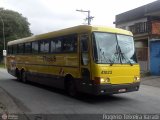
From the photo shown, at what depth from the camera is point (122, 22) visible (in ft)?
140

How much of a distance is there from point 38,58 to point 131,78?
259 inches

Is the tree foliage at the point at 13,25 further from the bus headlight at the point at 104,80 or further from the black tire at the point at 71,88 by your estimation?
the bus headlight at the point at 104,80

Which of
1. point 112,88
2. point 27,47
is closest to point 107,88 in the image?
point 112,88

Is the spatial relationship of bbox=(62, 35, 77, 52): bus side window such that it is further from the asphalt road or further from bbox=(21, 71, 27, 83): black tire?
bbox=(21, 71, 27, 83): black tire

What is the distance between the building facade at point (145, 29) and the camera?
26142 mm

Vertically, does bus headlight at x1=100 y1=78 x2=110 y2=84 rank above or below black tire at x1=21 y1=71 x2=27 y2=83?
above

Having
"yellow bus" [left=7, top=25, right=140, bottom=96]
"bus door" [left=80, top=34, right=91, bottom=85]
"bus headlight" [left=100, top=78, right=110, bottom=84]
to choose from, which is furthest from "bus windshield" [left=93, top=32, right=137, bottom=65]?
"bus headlight" [left=100, top=78, right=110, bottom=84]

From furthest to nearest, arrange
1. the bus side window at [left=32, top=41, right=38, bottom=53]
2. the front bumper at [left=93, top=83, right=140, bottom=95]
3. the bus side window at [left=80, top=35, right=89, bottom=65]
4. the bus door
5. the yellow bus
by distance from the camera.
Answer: the bus side window at [left=32, top=41, right=38, bottom=53]
the bus side window at [left=80, top=35, right=89, bottom=65]
the bus door
the yellow bus
the front bumper at [left=93, top=83, right=140, bottom=95]

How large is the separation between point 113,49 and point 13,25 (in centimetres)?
5894

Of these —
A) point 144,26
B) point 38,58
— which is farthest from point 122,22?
point 38,58

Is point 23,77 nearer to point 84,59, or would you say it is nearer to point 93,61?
point 84,59

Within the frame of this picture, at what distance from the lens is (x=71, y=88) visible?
46.8 ft

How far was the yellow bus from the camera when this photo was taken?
12.4 metres

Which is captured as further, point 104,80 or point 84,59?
point 84,59
